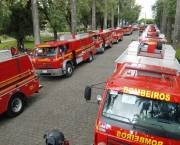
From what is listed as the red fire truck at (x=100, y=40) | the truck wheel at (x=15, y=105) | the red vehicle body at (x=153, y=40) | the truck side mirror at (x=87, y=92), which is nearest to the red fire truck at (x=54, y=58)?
the truck wheel at (x=15, y=105)

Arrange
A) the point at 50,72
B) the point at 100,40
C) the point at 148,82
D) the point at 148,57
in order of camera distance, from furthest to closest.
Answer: the point at 100,40 < the point at 50,72 < the point at 148,57 < the point at 148,82

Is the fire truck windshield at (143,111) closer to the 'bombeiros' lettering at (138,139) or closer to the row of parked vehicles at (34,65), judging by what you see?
the 'bombeiros' lettering at (138,139)

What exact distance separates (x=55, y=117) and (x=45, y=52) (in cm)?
510

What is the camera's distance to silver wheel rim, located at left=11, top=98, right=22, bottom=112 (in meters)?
7.17

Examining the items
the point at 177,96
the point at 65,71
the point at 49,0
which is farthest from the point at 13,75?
the point at 49,0

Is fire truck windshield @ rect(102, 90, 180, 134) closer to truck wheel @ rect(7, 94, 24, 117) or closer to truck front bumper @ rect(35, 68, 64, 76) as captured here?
truck wheel @ rect(7, 94, 24, 117)

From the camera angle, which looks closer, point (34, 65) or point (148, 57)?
point (148, 57)

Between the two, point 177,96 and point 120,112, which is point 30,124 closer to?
point 120,112

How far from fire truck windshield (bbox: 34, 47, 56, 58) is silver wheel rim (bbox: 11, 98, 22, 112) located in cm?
401

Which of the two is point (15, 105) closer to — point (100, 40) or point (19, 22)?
point (19, 22)

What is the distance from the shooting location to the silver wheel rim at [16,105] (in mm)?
7169

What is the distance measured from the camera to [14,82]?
7.18m

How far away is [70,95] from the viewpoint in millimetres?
8906

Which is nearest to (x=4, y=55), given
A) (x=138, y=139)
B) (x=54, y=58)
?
(x=54, y=58)
